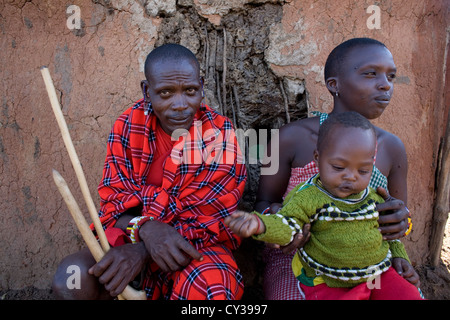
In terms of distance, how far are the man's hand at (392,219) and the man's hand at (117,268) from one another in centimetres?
103

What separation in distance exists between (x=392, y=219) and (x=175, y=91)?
3.67 feet

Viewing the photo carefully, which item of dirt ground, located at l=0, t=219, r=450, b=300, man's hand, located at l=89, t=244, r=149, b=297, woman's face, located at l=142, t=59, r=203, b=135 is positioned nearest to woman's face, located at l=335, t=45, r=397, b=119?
woman's face, located at l=142, t=59, r=203, b=135

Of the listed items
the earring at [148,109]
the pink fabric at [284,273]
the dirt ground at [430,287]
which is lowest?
the dirt ground at [430,287]

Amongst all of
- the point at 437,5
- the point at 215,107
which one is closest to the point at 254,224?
the point at 215,107

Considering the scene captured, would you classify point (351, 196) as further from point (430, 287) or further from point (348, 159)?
point (430, 287)

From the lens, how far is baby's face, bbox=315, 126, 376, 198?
4.78ft

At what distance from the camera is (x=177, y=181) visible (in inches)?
74.8

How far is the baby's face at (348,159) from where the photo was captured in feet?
4.78

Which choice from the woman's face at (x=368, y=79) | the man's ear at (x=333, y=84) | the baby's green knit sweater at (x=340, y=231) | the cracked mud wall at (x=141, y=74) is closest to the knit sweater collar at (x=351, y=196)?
the baby's green knit sweater at (x=340, y=231)

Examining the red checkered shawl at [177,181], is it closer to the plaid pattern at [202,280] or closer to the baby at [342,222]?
the plaid pattern at [202,280]

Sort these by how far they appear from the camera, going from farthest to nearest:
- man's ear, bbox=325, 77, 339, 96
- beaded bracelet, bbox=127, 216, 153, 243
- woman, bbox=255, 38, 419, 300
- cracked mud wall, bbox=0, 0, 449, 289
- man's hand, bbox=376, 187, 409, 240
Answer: cracked mud wall, bbox=0, 0, 449, 289
man's ear, bbox=325, 77, 339, 96
woman, bbox=255, 38, 419, 300
beaded bracelet, bbox=127, 216, 153, 243
man's hand, bbox=376, 187, 409, 240

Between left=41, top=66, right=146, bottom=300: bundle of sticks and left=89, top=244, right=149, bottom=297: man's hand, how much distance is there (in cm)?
3

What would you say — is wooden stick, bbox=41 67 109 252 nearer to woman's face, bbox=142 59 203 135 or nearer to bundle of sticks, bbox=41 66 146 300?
bundle of sticks, bbox=41 66 146 300

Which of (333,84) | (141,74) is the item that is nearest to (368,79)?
(333,84)
